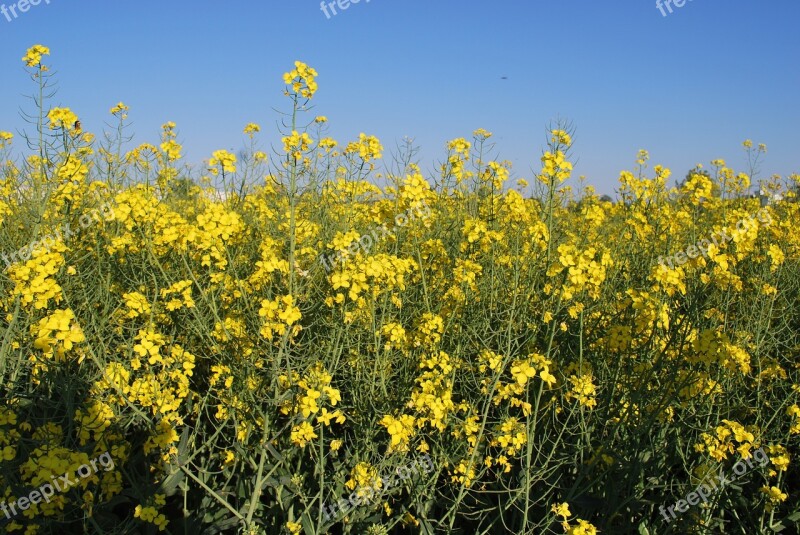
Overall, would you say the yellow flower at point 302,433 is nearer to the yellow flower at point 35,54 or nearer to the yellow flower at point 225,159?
the yellow flower at point 225,159

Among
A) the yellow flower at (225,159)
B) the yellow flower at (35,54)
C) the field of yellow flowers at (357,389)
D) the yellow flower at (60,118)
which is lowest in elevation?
the field of yellow flowers at (357,389)

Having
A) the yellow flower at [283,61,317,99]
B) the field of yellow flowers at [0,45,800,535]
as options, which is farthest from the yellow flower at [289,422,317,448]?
the yellow flower at [283,61,317,99]

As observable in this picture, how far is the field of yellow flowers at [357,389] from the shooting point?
2270 mm

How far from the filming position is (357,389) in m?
2.59

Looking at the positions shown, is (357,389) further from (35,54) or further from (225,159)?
(35,54)

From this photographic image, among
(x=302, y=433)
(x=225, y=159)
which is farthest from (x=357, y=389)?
(x=225, y=159)

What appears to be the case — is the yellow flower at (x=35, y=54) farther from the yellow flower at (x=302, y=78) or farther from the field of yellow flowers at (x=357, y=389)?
the yellow flower at (x=302, y=78)

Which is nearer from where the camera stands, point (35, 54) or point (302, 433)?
point (302, 433)

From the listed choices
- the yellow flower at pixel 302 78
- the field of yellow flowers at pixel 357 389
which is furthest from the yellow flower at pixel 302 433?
the yellow flower at pixel 302 78

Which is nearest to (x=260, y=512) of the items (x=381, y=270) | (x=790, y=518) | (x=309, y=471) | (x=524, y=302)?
(x=309, y=471)

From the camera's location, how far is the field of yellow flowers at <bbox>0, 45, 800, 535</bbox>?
227 centimetres

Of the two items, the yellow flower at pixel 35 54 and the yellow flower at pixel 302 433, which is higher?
the yellow flower at pixel 35 54

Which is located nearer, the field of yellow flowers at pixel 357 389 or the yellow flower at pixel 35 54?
the field of yellow flowers at pixel 357 389

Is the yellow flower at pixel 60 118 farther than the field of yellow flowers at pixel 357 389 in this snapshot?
Yes
